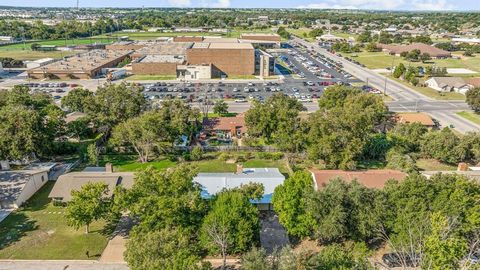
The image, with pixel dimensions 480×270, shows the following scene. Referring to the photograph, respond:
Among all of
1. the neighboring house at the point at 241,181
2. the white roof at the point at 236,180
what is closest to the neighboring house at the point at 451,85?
the neighboring house at the point at 241,181

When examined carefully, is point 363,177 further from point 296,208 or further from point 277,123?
point 277,123

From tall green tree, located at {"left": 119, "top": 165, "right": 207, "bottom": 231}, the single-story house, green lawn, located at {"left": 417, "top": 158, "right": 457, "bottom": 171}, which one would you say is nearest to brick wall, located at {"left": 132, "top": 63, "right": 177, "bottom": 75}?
green lawn, located at {"left": 417, "top": 158, "right": 457, "bottom": 171}

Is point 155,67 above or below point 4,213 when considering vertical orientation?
above

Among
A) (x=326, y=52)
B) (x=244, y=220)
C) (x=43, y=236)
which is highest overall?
(x=326, y=52)

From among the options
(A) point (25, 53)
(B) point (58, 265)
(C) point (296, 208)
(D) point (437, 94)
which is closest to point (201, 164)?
(C) point (296, 208)

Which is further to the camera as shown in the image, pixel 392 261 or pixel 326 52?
pixel 326 52

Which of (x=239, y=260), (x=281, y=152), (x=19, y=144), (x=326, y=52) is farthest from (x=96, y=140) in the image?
(x=326, y=52)

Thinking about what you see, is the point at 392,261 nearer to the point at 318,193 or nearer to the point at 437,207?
the point at 437,207
